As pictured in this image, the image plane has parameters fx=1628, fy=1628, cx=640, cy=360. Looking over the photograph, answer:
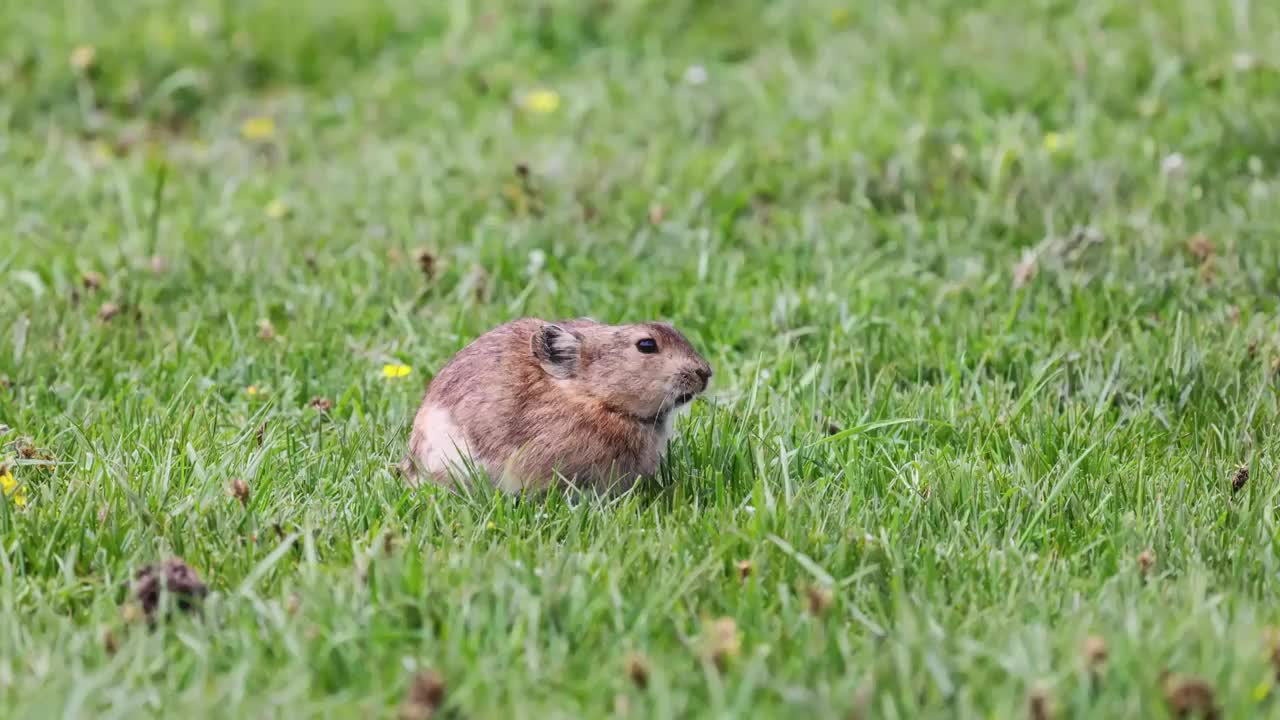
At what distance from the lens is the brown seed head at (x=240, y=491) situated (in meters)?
3.97

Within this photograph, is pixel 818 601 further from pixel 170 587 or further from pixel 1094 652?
pixel 170 587

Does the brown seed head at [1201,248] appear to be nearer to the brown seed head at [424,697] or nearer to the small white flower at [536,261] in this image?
the small white flower at [536,261]

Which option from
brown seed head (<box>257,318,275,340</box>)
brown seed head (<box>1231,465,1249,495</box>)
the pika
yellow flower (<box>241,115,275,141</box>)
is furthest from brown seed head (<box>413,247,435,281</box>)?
brown seed head (<box>1231,465,1249,495</box>)

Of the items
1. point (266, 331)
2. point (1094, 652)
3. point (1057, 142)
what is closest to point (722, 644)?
point (1094, 652)

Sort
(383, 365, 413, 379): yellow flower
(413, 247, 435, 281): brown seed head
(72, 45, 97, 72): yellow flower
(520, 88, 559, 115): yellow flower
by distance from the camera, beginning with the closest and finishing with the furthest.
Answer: (383, 365, 413, 379): yellow flower < (413, 247, 435, 281): brown seed head < (520, 88, 559, 115): yellow flower < (72, 45, 97, 72): yellow flower

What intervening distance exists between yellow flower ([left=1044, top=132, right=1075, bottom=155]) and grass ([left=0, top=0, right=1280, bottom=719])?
0.01 metres

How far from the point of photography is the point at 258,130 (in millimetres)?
8391

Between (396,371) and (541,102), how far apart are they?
3132 mm

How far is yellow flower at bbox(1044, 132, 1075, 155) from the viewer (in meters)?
7.14

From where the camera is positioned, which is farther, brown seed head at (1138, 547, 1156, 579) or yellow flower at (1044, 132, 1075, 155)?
yellow flower at (1044, 132, 1075, 155)

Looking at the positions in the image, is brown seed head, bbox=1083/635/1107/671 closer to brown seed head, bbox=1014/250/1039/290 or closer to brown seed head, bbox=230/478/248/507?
brown seed head, bbox=230/478/248/507

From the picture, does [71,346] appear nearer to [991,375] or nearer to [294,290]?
[294,290]

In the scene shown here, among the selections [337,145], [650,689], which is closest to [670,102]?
[337,145]

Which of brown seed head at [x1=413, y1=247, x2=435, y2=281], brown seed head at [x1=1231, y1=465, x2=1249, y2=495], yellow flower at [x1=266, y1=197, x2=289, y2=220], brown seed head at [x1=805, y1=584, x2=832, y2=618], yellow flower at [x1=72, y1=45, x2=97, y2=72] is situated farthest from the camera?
yellow flower at [x1=72, y1=45, x2=97, y2=72]
